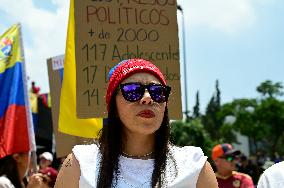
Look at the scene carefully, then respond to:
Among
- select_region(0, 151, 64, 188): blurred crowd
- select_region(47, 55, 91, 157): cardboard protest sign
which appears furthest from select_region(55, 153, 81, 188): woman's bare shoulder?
select_region(47, 55, 91, 157): cardboard protest sign

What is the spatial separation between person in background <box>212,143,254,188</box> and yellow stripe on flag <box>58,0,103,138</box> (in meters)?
1.81

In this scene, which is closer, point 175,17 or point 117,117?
point 117,117

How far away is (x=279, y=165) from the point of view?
2551 mm

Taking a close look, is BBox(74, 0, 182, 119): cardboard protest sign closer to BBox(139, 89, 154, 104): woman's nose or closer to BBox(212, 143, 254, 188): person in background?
BBox(139, 89, 154, 104): woman's nose

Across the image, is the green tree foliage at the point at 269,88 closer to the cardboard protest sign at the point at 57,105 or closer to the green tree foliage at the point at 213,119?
the green tree foliage at the point at 213,119

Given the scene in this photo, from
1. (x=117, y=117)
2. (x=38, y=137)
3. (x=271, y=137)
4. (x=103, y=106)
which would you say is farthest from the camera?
(x=271, y=137)

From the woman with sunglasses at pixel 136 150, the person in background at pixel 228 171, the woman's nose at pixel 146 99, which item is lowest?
the person in background at pixel 228 171

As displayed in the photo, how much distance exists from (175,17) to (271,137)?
54.5m

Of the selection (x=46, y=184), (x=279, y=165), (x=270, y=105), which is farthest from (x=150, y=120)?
(x=270, y=105)

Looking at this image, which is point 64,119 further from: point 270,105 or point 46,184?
point 270,105

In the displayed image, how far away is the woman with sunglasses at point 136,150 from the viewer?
8.21ft

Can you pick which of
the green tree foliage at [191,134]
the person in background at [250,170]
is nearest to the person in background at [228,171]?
the person in background at [250,170]

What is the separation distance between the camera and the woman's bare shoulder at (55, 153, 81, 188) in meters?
2.54

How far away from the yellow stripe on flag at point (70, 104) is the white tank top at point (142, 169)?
1.85 meters
